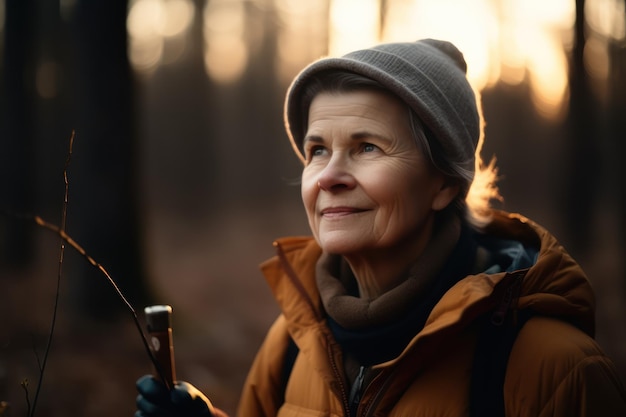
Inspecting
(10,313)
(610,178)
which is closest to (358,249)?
(10,313)

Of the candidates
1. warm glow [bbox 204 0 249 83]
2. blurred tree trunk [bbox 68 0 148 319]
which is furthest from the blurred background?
warm glow [bbox 204 0 249 83]

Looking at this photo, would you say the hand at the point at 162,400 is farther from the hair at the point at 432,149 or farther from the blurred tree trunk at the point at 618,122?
the blurred tree trunk at the point at 618,122

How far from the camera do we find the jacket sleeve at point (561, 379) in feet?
5.96

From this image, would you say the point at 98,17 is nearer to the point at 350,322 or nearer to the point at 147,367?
the point at 147,367

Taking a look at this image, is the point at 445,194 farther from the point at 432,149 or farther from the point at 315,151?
the point at 315,151

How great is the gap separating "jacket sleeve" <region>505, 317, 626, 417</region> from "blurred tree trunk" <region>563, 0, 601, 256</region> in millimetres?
8679

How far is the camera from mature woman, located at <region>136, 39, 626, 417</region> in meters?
1.93

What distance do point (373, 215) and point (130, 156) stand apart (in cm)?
475

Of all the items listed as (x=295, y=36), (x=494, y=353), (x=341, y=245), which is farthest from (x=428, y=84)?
(x=295, y=36)

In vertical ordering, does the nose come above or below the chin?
above

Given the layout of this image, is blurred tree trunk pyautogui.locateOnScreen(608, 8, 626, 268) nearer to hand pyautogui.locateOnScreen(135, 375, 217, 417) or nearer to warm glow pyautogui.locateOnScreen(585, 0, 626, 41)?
warm glow pyautogui.locateOnScreen(585, 0, 626, 41)

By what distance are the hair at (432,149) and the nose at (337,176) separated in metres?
0.27

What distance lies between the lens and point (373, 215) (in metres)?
2.22

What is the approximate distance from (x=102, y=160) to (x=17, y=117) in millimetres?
6574
